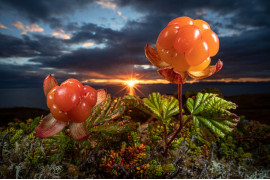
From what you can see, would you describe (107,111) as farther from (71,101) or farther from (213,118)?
(213,118)

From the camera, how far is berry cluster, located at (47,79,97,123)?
0.72 m

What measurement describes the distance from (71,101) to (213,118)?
2.48 ft

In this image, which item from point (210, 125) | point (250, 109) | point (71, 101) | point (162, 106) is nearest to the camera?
point (71, 101)

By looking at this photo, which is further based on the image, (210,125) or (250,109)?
(250,109)

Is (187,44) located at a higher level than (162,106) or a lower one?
higher

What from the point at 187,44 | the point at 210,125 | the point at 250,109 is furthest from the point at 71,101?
the point at 250,109

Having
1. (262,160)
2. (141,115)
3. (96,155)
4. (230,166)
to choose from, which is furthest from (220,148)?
(96,155)

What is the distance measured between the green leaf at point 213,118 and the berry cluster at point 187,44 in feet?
0.91

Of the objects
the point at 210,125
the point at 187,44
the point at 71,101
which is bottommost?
the point at 210,125

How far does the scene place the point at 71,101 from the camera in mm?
729

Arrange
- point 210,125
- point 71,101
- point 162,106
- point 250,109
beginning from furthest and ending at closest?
point 250,109, point 162,106, point 210,125, point 71,101

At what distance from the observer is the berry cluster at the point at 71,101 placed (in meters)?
0.72

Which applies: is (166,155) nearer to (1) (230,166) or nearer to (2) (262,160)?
(1) (230,166)

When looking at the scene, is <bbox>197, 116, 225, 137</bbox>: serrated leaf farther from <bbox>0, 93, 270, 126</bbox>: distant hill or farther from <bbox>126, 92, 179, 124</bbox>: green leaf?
<bbox>0, 93, 270, 126</bbox>: distant hill
